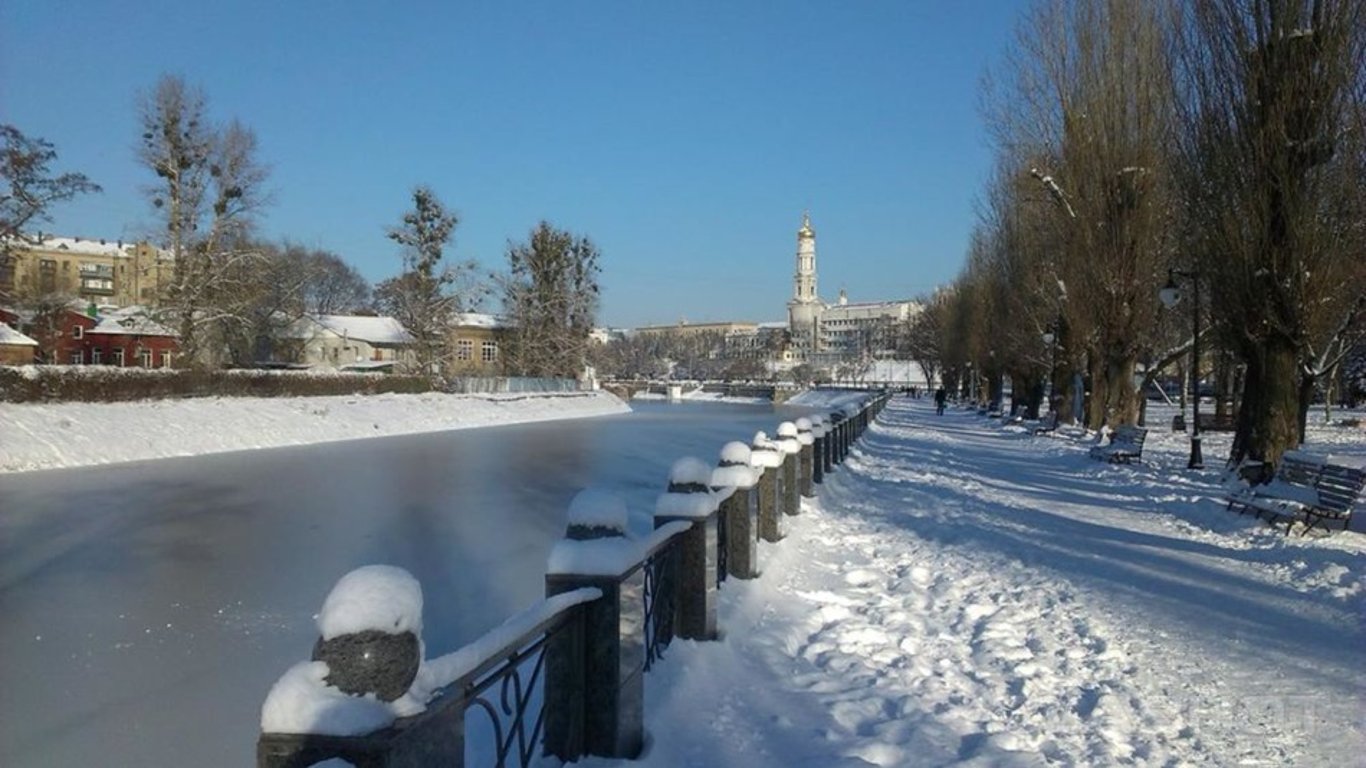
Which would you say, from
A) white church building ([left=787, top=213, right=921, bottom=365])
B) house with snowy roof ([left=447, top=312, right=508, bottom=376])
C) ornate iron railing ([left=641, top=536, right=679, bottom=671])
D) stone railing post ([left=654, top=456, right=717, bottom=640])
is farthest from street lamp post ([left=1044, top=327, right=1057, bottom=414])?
white church building ([left=787, top=213, right=921, bottom=365])

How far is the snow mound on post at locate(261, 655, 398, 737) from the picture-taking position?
216 cm

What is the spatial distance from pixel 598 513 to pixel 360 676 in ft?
6.38

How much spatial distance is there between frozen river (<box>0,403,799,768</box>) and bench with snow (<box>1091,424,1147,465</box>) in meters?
9.09

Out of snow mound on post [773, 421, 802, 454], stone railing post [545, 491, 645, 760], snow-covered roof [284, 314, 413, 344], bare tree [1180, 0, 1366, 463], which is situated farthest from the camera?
snow-covered roof [284, 314, 413, 344]

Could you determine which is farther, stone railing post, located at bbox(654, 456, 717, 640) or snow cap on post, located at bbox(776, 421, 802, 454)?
snow cap on post, located at bbox(776, 421, 802, 454)

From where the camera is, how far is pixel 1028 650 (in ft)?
20.9

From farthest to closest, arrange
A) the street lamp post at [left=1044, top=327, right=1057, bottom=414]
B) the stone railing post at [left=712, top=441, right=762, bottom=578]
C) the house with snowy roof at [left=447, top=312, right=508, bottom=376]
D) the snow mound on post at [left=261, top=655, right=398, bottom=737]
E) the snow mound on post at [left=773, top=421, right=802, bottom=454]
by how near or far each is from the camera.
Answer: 1. the house with snowy roof at [left=447, top=312, right=508, bottom=376]
2. the street lamp post at [left=1044, top=327, right=1057, bottom=414]
3. the snow mound on post at [left=773, top=421, right=802, bottom=454]
4. the stone railing post at [left=712, top=441, right=762, bottom=578]
5. the snow mound on post at [left=261, top=655, right=398, bottom=737]

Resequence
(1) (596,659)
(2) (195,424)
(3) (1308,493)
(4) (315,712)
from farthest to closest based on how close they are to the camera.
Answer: (2) (195,424) < (3) (1308,493) < (1) (596,659) < (4) (315,712)

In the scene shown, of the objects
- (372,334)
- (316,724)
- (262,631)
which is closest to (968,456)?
(262,631)

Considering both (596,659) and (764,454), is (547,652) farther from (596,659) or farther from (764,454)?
(764,454)

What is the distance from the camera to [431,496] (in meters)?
15.9

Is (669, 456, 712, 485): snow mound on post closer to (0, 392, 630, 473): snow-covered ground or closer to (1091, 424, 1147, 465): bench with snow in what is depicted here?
(1091, 424, 1147, 465): bench with snow

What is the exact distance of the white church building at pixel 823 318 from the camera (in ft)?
513

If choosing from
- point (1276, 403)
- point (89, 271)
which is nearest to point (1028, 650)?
point (1276, 403)
